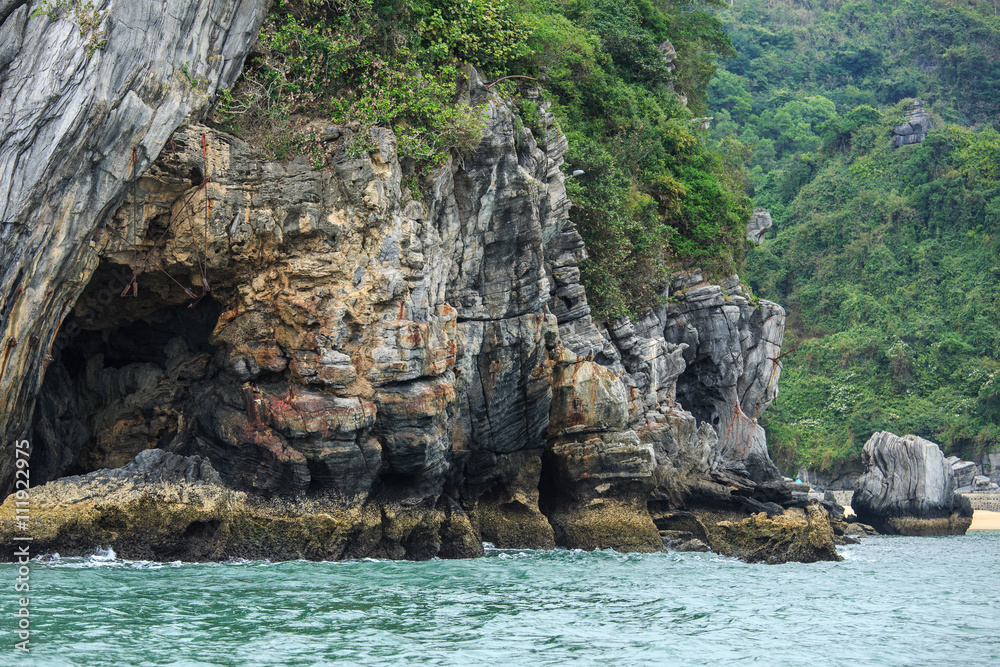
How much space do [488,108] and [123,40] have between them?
7.27 metres

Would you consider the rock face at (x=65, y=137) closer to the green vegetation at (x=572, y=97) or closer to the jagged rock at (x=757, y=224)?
the green vegetation at (x=572, y=97)

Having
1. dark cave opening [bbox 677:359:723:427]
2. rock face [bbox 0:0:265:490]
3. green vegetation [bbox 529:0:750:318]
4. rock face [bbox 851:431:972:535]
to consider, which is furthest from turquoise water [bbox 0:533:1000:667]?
rock face [bbox 851:431:972:535]

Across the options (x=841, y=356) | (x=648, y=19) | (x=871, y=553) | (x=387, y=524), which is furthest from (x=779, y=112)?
(x=387, y=524)

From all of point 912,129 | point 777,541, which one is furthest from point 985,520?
point 912,129

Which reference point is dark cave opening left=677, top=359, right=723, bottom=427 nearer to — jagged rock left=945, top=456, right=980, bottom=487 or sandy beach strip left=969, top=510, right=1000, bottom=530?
sandy beach strip left=969, top=510, right=1000, bottom=530

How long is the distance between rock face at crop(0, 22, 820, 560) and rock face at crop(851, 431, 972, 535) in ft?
54.6

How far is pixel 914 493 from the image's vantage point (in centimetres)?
3384

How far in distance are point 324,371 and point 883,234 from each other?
160 feet

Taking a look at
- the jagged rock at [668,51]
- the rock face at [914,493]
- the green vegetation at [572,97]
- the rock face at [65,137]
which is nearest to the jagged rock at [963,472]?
the rock face at [914,493]

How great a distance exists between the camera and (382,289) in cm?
1650

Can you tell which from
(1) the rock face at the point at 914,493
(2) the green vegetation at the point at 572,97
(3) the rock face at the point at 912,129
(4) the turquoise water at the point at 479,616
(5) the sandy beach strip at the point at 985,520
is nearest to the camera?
(4) the turquoise water at the point at 479,616

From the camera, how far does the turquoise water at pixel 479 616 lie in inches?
403

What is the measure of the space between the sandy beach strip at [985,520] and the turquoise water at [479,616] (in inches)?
877

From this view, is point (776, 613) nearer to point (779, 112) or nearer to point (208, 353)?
point (208, 353)
